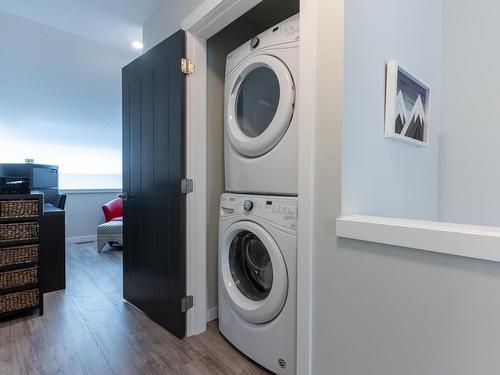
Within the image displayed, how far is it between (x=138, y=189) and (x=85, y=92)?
7.45 feet

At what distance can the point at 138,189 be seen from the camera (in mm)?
2047

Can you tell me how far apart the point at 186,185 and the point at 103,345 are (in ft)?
3.52

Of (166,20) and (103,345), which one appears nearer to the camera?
(103,345)

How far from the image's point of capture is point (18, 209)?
1.86m

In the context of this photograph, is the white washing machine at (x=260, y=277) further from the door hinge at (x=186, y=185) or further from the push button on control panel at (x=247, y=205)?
the door hinge at (x=186, y=185)

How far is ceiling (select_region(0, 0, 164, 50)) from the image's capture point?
2117mm

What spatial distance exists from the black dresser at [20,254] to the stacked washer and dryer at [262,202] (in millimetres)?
1379

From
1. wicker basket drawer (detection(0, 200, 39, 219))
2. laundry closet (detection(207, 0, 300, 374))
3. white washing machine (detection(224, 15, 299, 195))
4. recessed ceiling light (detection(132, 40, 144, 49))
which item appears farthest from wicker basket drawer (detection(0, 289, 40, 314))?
recessed ceiling light (detection(132, 40, 144, 49))

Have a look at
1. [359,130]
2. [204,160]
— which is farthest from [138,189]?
[359,130]

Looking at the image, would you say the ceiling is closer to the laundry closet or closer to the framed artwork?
the laundry closet

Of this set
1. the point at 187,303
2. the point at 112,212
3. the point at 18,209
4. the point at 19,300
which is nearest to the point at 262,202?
the point at 187,303

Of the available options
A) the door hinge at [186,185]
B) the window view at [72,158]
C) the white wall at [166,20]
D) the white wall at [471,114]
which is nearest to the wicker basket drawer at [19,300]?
the door hinge at [186,185]

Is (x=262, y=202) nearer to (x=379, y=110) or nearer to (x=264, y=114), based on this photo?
(x=264, y=114)

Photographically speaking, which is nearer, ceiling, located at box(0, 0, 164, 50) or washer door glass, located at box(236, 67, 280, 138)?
washer door glass, located at box(236, 67, 280, 138)
